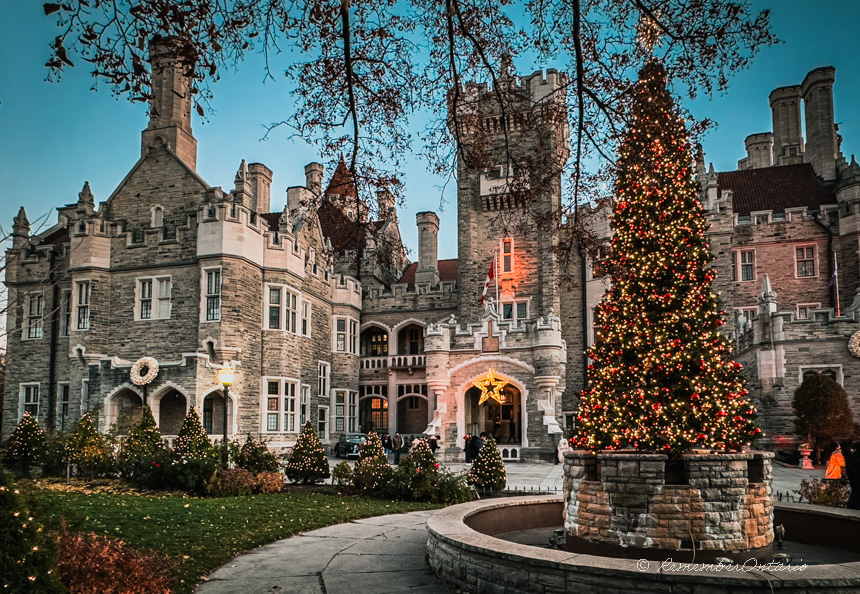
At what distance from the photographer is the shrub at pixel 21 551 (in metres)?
4.38

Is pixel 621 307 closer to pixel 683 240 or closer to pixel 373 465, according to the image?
pixel 683 240

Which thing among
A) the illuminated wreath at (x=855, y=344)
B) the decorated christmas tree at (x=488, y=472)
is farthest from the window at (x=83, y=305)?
the illuminated wreath at (x=855, y=344)

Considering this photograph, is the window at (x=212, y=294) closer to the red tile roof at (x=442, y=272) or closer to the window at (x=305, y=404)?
the window at (x=305, y=404)

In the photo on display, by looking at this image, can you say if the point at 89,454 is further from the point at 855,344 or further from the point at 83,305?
the point at 855,344

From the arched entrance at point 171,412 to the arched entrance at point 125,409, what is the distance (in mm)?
808

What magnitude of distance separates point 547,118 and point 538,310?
2516 cm

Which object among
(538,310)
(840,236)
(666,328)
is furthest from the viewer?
(538,310)

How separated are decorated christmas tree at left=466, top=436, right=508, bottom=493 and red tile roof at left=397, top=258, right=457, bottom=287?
1013 inches

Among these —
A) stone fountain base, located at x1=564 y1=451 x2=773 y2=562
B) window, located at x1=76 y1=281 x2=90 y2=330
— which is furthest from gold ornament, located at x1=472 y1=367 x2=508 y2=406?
stone fountain base, located at x1=564 y1=451 x2=773 y2=562

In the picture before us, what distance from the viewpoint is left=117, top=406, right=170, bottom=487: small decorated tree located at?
53.6ft

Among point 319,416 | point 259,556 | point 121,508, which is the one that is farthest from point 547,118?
point 319,416

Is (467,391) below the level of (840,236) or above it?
below

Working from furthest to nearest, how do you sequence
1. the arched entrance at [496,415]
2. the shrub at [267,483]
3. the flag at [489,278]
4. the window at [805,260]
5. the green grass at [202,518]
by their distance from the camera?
the flag at [489,278]
the arched entrance at [496,415]
the window at [805,260]
the shrub at [267,483]
the green grass at [202,518]

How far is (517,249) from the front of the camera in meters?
33.6
